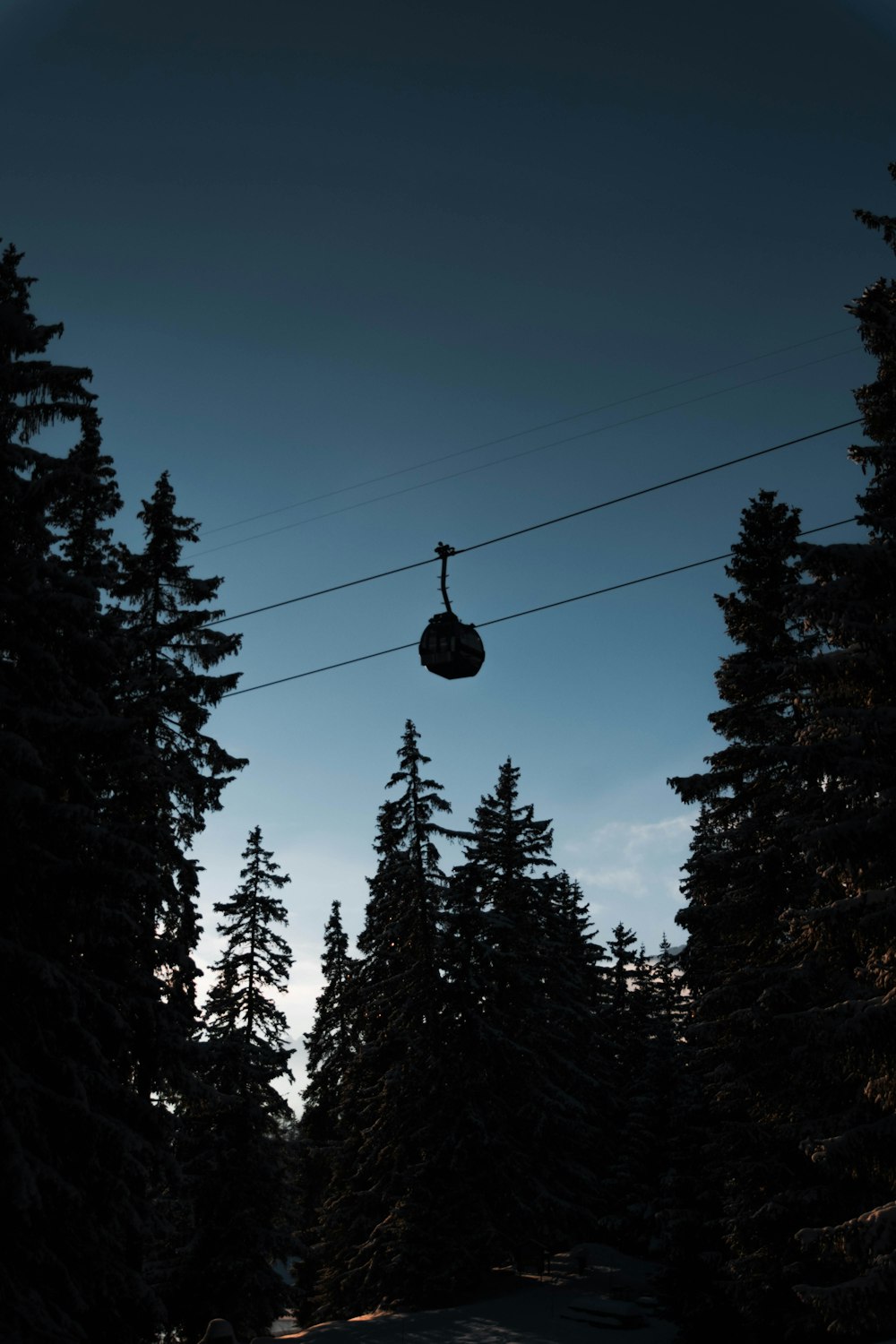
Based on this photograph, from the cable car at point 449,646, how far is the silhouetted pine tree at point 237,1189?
17.3m

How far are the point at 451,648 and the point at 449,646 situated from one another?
0.04m

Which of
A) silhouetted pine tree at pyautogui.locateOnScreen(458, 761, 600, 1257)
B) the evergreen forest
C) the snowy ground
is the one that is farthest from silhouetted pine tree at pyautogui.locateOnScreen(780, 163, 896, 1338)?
silhouetted pine tree at pyautogui.locateOnScreen(458, 761, 600, 1257)

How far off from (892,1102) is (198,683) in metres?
15.3

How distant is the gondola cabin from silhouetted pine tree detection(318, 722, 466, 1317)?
71.3 feet

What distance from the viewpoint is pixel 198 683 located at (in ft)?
71.7

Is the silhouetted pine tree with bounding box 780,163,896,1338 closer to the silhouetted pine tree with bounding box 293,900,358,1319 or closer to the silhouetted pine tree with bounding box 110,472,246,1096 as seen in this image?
the silhouetted pine tree with bounding box 110,472,246,1096

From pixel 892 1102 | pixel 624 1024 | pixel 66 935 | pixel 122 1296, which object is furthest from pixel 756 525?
pixel 624 1024

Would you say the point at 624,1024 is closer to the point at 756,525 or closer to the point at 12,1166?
the point at 756,525

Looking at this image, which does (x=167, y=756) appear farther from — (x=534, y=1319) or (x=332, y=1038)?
(x=332, y=1038)

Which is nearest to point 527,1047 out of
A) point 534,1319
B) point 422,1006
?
point 422,1006

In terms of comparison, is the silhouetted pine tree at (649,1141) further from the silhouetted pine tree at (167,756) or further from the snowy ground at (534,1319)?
the silhouetted pine tree at (167,756)

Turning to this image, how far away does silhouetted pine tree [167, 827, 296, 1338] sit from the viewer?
28.3 metres

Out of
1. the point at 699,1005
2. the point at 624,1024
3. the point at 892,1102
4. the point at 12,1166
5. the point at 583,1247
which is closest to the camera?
the point at 12,1166

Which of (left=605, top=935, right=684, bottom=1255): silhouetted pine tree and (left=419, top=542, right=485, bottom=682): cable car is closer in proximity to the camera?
(left=419, top=542, right=485, bottom=682): cable car
